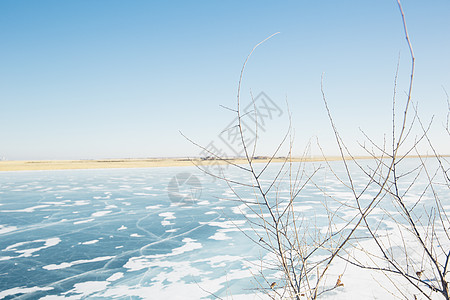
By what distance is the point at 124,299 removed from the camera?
13.2ft

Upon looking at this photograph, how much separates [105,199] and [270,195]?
23.3ft

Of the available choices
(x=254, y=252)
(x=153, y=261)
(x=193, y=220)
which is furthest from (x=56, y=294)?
(x=193, y=220)

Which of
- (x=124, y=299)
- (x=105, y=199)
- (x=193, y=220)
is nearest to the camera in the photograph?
(x=124, y=299)

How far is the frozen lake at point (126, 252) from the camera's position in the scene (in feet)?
14.0

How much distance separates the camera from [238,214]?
8969 millimetres

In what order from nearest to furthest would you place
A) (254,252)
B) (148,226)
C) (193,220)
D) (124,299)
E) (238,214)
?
(124,299) → (254,252) → (148,226) → (193,220) → (238,214)

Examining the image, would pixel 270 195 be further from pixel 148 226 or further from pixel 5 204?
pixel 5 204

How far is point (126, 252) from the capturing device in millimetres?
5777

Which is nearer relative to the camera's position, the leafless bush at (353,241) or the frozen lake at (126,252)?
the leafless bush at (353,241)

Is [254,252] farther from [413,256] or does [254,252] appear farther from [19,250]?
[19,250]

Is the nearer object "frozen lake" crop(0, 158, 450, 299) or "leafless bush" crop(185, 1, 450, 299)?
"leafless bush" crop(185, 1, 450, 299)

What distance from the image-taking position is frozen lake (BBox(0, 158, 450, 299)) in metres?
4.28

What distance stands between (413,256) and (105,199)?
1068 cm

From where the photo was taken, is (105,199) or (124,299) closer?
(124,299)
